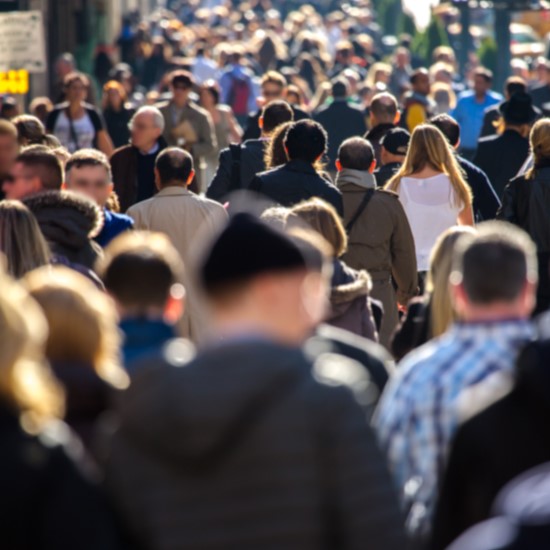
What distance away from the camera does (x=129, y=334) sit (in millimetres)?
4973

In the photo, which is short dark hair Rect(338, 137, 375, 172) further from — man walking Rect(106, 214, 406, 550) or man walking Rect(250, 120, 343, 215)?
man walking Rect(106, 214, 406, 550)

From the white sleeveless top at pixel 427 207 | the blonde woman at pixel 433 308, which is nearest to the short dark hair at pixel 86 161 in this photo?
the white sleeveless top at pixel 427 207

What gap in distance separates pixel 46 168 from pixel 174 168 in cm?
175

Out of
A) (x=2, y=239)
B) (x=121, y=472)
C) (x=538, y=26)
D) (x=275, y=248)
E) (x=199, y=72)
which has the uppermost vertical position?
(x=275, y=248)

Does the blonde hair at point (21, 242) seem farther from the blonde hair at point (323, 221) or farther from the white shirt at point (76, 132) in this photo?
the white shirt at point (76, 132)

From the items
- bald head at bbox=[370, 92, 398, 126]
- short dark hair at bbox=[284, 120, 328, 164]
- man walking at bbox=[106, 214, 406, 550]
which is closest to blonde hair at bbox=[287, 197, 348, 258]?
short dark hair at bbox=[284, 120, 328, 164]

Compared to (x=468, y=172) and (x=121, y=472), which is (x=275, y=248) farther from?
(x=468, y=172)

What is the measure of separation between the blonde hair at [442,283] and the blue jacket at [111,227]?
8.26 feet

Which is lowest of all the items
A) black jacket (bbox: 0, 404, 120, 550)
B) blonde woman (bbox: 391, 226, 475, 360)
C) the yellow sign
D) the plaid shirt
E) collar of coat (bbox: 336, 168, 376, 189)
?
the yellow sign

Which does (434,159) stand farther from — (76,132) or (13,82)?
(13,82)

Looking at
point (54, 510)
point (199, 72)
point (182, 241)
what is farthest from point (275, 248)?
point (199, 72)

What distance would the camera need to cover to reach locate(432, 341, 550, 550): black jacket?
4.27m

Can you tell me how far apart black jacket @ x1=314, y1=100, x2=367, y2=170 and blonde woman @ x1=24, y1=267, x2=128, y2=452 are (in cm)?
1254

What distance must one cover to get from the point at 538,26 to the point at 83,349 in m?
42.0
